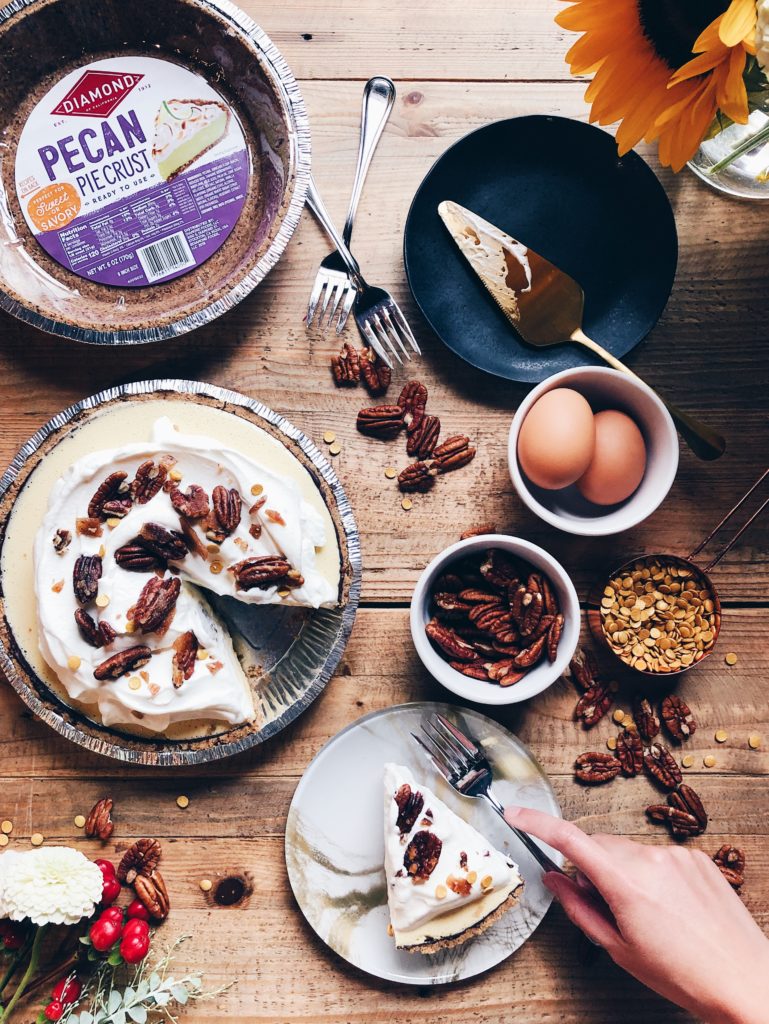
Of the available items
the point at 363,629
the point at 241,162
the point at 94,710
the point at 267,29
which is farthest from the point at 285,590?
the point at 267,29

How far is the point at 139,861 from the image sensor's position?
1169mm

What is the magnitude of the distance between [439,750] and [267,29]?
3.39 ft

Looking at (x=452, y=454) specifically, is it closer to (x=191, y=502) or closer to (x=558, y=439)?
(x=558, y=439)

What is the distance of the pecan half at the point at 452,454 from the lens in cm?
118

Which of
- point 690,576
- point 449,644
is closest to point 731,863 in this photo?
point 690,576

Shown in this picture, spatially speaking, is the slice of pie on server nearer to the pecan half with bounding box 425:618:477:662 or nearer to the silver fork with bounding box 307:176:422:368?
the pecan half with bounding box 425:618:477:662

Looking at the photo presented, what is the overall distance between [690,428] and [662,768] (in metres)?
0.48

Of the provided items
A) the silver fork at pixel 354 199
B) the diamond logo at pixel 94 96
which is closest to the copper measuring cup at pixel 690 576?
the silver fork at pixel 354 199

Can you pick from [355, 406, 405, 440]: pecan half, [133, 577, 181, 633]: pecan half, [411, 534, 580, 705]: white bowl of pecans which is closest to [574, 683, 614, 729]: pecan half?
[411, 534, 580, 705]: white bowl of pecans

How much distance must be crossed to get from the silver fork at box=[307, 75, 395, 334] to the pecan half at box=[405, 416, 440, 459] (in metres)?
0.18

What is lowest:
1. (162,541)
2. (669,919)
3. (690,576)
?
(669,919)

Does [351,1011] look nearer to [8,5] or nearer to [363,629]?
[363,629]

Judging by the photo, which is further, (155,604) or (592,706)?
(592,706)

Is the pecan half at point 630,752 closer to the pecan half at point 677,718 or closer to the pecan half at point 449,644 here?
the pecan half at point 677,718
